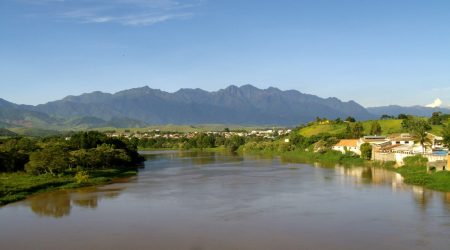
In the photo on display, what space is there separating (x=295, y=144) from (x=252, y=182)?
44.4 m

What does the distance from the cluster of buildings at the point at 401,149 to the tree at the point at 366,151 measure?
533 millimetres

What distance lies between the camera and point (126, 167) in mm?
58438

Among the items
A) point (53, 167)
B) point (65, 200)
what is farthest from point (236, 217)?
point (53, 167)

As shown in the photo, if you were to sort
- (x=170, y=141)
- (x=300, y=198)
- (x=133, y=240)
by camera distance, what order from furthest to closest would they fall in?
(x=170, y=141) → (x=300, y=198) → (x=133, y=240)

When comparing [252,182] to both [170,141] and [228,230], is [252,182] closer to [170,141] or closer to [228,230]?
[228,230]

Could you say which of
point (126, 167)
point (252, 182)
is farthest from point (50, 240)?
point (126, 167)

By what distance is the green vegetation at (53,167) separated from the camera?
37.2 meters

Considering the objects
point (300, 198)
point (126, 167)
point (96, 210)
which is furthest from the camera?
point (126, 167)

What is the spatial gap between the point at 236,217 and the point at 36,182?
1984cm

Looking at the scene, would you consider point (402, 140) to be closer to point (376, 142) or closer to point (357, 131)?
point (376, 142)

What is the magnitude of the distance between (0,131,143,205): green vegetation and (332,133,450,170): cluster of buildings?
27.0m

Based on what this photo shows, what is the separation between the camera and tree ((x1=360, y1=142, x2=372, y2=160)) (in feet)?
190

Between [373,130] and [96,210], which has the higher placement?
[373,130]

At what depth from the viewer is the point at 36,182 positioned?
Result: 38844mm
